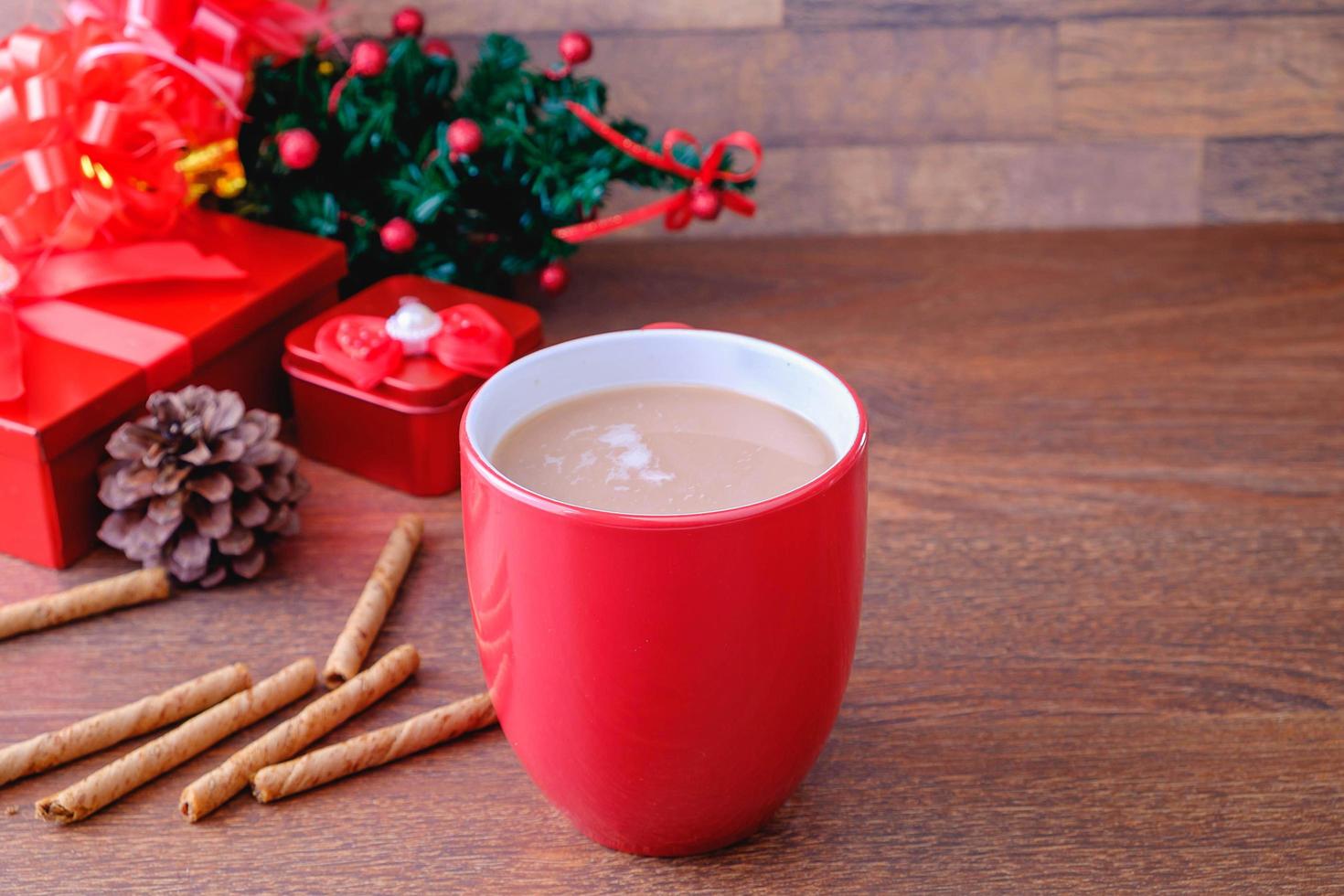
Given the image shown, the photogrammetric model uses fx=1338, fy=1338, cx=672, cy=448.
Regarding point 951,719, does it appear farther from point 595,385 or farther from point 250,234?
point 250,234

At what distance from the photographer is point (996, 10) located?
1079mm

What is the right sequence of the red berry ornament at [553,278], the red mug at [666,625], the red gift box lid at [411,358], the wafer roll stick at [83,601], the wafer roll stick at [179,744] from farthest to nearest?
1. the red berry ornament at [553,278]
2. the red gift box lid at [411,358]
3. the wafer roll stick at [83,601]
4. the wafer roll stick at [179,744]
5. the red mug at [666,625]

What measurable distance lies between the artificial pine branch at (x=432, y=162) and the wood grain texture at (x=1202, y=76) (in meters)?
0.41

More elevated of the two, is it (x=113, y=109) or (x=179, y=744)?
(x=113, y=109)

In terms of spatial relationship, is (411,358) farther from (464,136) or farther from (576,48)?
(576,48)

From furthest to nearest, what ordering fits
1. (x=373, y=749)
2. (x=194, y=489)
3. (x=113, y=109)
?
(x=113, y=109)
(x=194, y=489)
(x=373, y=749)

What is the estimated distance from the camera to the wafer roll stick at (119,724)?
0.55 metres

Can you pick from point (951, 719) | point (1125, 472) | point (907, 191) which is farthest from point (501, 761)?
point (907, 191)

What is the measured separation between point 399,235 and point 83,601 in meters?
0.33

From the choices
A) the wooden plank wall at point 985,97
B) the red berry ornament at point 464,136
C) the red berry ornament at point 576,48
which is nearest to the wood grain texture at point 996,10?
the wooden plank wall at point 985,97

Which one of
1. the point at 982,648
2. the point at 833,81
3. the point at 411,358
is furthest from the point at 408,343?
the point at 833,81

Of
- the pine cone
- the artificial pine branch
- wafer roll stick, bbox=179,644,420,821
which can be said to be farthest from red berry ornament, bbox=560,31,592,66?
wafer roll stick, bbox=179,644,420,821

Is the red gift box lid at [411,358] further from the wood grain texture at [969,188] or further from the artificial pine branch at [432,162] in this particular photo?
the wood grain texture at [969,188]

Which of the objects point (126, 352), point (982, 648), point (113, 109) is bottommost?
point (982, 648)
